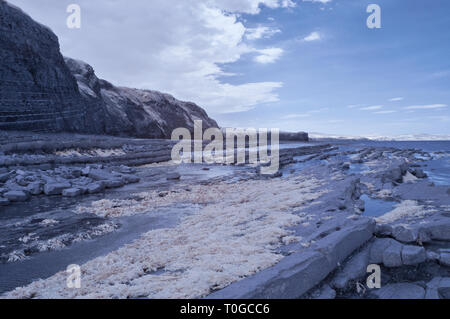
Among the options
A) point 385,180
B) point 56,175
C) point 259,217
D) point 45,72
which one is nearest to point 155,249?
point 259,217

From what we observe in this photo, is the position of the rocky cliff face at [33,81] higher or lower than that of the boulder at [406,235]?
higher

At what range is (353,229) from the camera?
418cm

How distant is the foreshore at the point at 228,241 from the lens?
320cm

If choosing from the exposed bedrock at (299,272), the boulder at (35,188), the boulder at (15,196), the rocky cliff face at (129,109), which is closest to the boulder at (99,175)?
the boulder at (35,188)

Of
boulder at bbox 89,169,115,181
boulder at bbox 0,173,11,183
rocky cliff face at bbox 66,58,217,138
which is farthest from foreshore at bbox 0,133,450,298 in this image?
rocky cliff face at bbox 66,58,217,138

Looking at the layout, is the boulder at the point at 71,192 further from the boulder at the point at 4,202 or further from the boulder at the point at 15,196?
the boulder at the point at 4,202

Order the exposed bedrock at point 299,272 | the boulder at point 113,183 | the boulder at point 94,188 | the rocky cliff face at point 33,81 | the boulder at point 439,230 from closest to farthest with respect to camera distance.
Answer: the exposed bedrock at point 299,272 < the boulder at point 439,230 < the boulder at point 94,188 < the boulder at point 113,183 < the rocky cliff face at point 33,81

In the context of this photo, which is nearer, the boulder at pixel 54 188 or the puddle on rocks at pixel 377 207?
the puddle on rocks at pixel 377 207

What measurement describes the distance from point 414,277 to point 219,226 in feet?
11.1

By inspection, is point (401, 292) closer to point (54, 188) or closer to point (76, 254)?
point (76, 254)

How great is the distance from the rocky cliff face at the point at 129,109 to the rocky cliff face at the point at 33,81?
6.14 m

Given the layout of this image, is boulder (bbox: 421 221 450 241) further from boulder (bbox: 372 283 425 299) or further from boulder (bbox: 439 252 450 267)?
boulder (bbox: 372 283 425 299)

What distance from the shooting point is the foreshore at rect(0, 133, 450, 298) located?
10.5ft

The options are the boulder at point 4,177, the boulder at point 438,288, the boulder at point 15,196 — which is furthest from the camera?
the boulder at point 4,177
